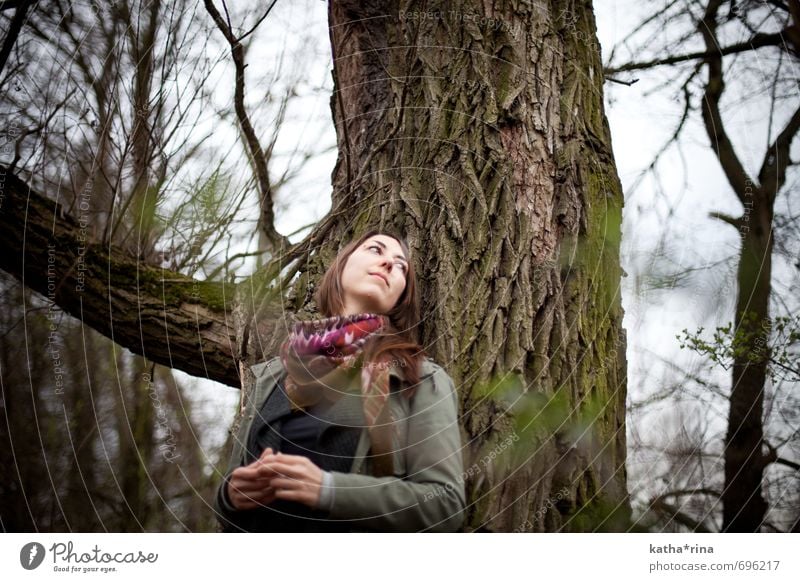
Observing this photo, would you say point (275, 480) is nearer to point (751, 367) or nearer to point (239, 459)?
point (239, 459)

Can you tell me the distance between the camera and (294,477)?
867 mm

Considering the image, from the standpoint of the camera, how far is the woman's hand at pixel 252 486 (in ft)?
2.93

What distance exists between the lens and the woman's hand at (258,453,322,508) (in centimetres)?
87

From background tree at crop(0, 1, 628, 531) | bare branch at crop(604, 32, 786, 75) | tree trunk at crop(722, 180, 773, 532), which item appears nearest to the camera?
background tree at crop(0, 1, 628, 531)

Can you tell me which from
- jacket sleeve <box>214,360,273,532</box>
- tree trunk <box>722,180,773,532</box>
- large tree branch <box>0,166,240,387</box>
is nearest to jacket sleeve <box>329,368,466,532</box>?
jacket sleeve <box>214,360,273,532</box>

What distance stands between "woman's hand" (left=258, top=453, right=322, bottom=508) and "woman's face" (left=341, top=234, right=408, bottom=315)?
22 centimetres

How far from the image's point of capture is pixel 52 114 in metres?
1.19

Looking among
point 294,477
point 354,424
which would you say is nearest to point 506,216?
point 354,424

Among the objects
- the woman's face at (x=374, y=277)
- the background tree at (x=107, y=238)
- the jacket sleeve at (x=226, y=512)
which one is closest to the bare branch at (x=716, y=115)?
the woman's face at (x=374, y=277)

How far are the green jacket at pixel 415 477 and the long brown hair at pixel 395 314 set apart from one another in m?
0.03

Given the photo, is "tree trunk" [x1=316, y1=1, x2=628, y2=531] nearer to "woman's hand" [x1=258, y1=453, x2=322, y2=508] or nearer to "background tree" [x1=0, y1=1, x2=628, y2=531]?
"background tree" [x1=0, y1=1, x2=628, y2=531]

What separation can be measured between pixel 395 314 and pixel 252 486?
1.00 ft

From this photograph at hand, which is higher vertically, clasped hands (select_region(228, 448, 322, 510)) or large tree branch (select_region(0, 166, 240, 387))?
large tree branch (select_region(0, 166, 240, 387))
